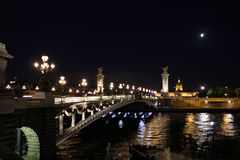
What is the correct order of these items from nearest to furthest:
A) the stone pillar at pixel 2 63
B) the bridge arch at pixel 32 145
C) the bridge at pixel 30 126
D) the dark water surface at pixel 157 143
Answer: the bridge at pixel 30 126 → the stone pillar at pixel 2 63 → the bridge arch at pixel 32 145 → the dark water surface at pixel 157 143

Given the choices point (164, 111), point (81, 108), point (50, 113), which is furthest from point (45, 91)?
point (164, 111)

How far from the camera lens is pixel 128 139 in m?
57.7

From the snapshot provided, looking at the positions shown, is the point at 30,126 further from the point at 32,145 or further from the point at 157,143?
the point at 157,143

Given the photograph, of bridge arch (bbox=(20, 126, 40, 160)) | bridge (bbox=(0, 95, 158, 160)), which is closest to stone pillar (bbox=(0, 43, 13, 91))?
bridge (bbox=(0, 95, 158, 160))

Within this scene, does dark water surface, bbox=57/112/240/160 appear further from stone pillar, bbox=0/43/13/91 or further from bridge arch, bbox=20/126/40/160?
stone pillar, bbox=0/43/13/91

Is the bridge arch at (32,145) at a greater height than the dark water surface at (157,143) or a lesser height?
greater

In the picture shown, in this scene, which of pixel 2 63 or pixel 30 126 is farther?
pixel 30 126

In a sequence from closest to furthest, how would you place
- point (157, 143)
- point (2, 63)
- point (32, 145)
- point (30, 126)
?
point (2, 63) < point (30, 126) < point (32, 145) < point (157, 143)

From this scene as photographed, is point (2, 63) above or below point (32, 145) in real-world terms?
above

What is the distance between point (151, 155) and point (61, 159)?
36.4 feet

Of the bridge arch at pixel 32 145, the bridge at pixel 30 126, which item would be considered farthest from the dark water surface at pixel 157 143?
the bridge arch at pixel 32 145

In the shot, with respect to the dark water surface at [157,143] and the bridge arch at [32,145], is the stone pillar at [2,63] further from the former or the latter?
the dark water surface at [157,143]

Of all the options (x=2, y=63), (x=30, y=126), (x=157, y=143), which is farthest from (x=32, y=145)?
(x=157, y=143)

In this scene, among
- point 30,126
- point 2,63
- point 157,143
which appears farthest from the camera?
point 157,143
